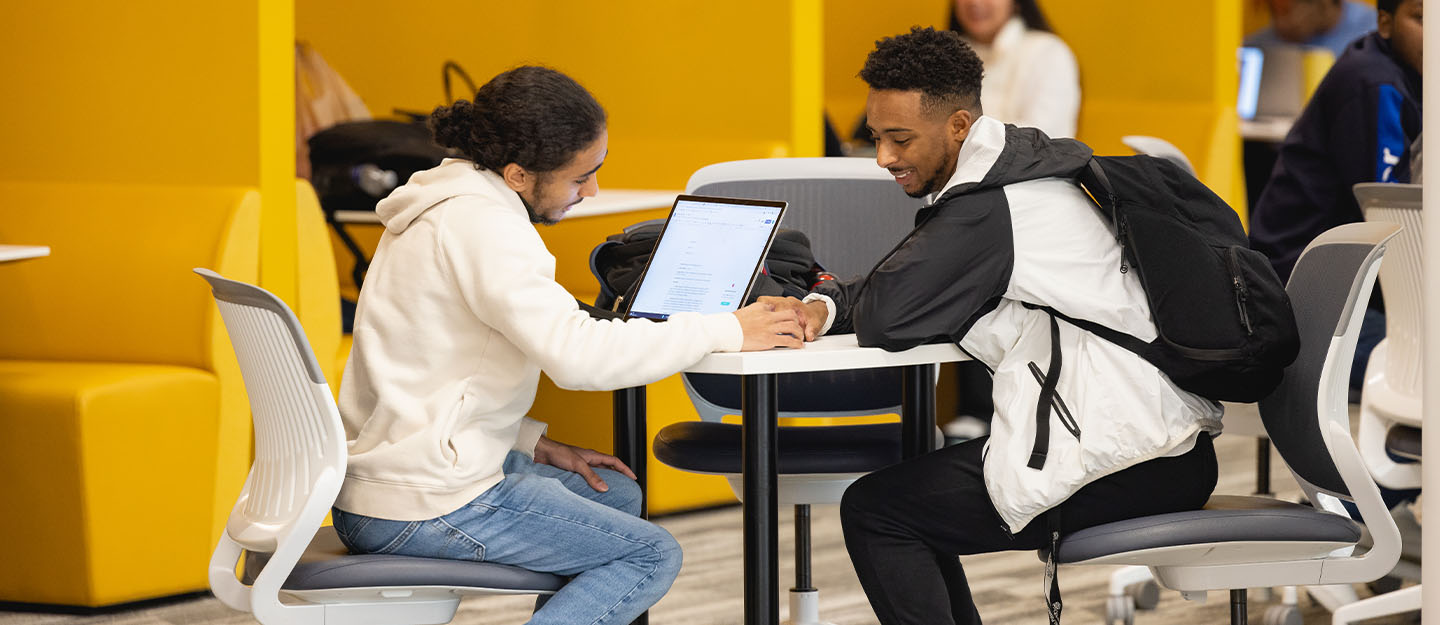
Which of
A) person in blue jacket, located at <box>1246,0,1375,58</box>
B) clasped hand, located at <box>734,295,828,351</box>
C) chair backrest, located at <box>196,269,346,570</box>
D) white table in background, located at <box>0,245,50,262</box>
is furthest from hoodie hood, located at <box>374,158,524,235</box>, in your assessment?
person in blue jacket, located at <box>1246,0,1375,58</box>

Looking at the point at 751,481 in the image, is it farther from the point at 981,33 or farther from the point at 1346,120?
the point at 981,33

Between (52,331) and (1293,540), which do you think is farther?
(52,331)

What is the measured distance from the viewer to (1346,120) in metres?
3.76

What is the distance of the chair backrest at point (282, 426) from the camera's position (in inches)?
82.0

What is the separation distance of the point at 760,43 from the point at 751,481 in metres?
2.46

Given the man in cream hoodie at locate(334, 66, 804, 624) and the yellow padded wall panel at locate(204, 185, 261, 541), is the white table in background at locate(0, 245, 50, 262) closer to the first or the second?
the yellow padded wall panel at locate(204, 185, 261, 541)

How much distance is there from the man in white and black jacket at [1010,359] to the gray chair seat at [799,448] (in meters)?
0.39

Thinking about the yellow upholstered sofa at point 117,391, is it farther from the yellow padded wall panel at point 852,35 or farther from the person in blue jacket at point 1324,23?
the person in blue jacket at point 1324,23

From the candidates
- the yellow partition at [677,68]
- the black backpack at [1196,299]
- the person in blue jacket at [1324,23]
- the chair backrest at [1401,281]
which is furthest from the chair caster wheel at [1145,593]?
the person in blue jacket at [1324,23]

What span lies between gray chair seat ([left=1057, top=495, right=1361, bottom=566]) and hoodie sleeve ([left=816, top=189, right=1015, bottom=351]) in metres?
0.34

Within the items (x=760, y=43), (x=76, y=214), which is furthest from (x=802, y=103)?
(x=76, y=214)

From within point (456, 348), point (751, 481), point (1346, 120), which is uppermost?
point (1346, 120)

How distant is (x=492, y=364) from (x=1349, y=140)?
7.60 ft

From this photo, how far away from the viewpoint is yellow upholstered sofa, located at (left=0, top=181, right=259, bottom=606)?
3.45 meters
